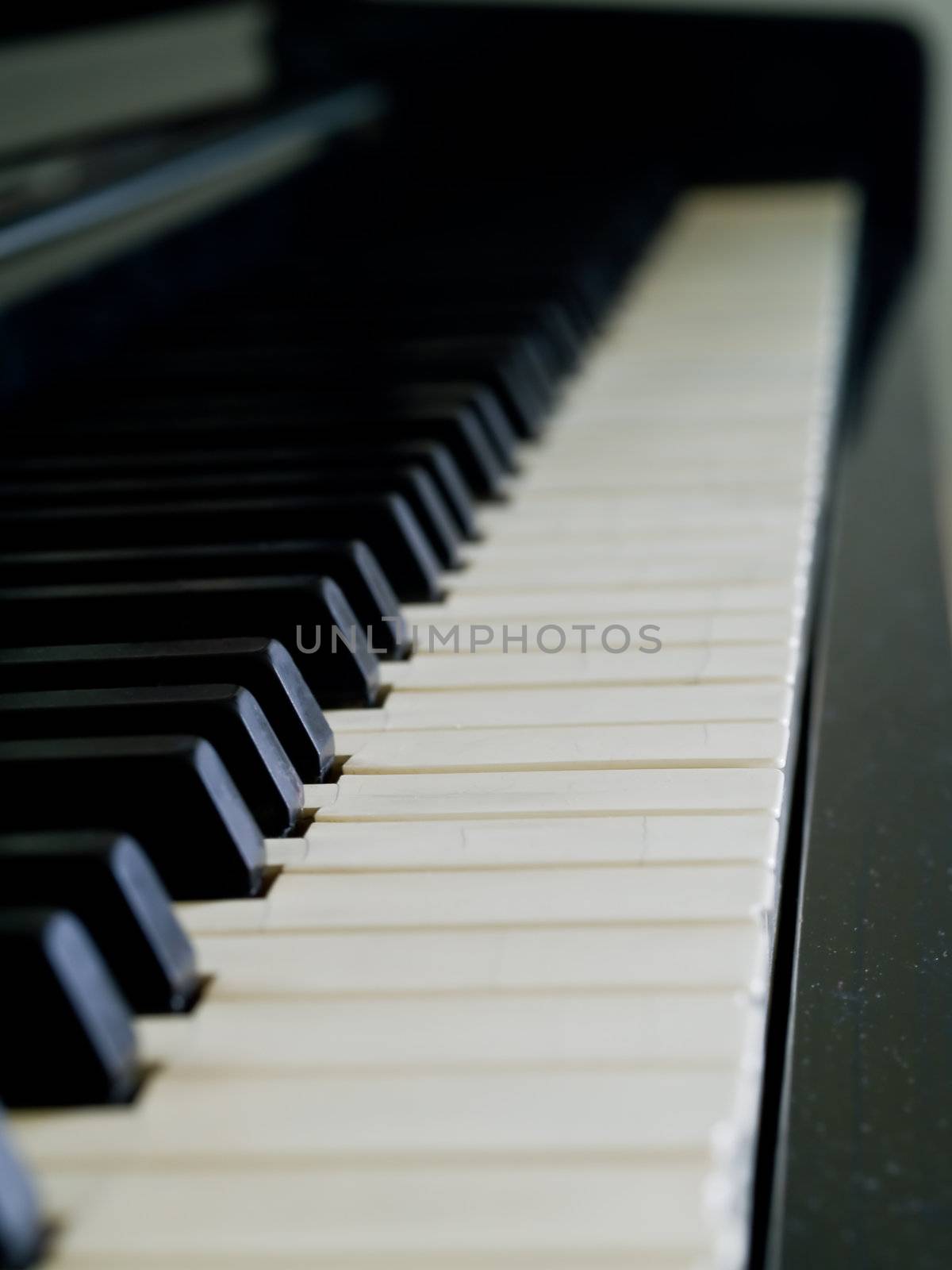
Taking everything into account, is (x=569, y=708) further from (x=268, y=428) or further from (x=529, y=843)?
(x=268, y=428)

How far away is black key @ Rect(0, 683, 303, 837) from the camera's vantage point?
2.18 ft

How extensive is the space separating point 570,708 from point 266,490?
1.00 feet

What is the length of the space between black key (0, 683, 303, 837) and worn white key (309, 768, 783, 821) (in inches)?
0.9

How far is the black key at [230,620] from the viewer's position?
79 centimetres

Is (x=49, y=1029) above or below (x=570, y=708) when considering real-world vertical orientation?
above

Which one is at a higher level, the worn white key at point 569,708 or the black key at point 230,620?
the black key at point 230,620

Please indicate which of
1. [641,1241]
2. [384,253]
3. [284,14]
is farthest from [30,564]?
[284,14]

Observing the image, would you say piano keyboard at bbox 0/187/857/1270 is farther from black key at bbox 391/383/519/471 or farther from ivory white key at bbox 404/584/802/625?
black key at bbox 391/383/519/471

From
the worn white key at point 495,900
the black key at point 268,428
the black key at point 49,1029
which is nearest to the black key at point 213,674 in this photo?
the worn white key at point 495,900

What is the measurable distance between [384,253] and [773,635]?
961 millimetres

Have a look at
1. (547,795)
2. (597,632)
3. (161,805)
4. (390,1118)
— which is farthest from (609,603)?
(390,1118)

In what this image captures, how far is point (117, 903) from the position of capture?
54 cm

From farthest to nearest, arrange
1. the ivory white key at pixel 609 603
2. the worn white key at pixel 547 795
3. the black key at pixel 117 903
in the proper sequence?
Answer: 1. the ivory white key at pixel 609 603
2. the worn white key at pixel 547 795
3. the black key at pixel 117 903

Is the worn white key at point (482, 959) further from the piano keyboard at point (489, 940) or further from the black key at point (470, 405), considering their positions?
the black key at point (470, 405)
